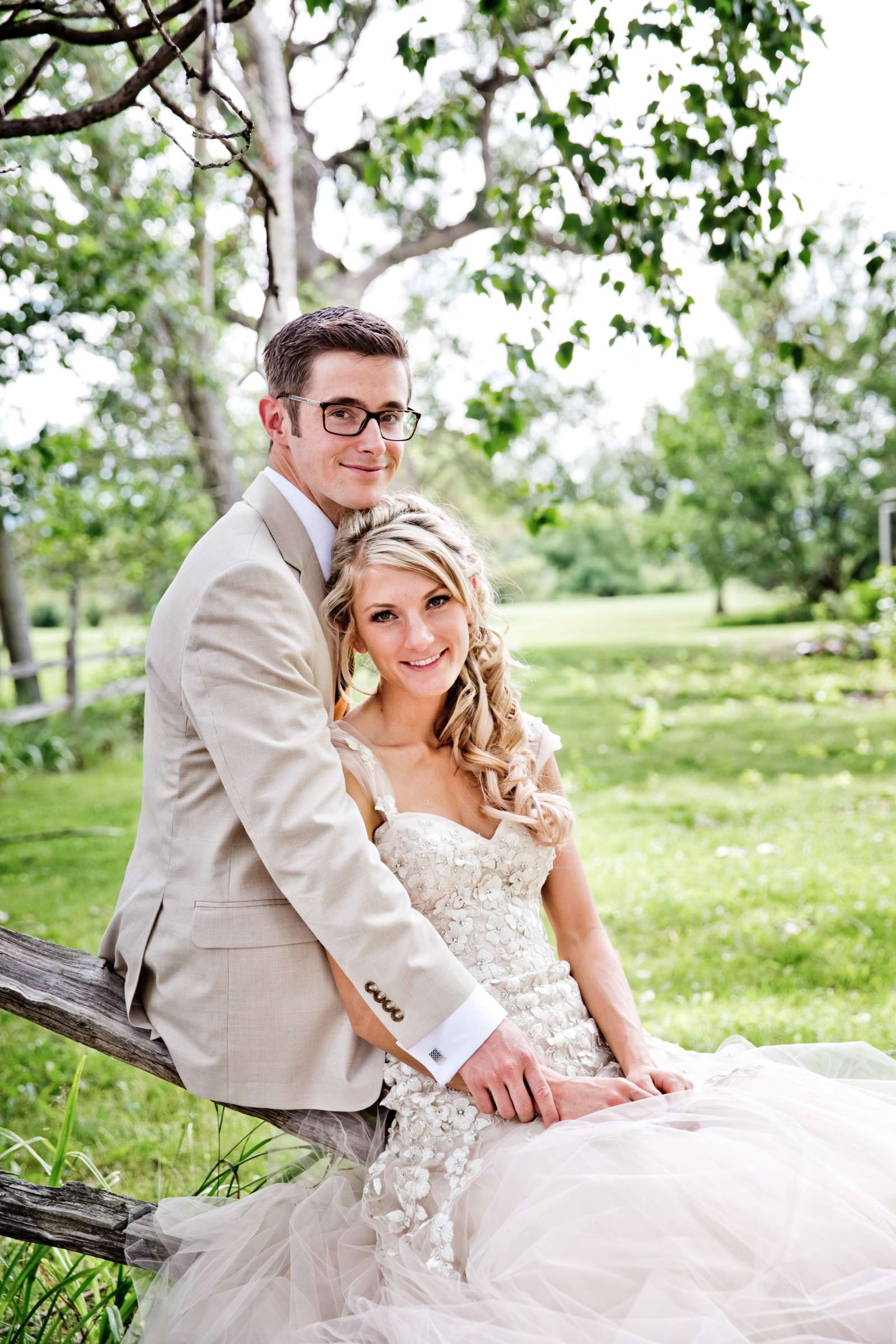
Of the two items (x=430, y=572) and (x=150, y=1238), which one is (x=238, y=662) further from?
(x=150, y=1238)

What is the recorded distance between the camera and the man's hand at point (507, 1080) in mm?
2182

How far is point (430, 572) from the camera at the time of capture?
2.48 metres

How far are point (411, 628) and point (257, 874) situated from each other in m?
0.64

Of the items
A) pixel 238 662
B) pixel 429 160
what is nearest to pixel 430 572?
pixel 238 662

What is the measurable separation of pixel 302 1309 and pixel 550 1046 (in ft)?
2.29

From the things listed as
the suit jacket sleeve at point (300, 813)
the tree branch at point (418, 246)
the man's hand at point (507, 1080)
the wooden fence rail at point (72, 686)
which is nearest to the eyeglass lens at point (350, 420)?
the suit jacket sleeve at point (300, 813)

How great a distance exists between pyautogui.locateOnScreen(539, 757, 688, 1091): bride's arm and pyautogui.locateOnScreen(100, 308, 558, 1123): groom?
A: 1.00ft

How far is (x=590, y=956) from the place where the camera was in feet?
8.55

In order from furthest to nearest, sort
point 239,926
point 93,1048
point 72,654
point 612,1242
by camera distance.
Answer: point 72,654 → point 93,1048 → point 239,926 → point 612,1242

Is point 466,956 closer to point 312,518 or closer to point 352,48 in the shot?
point 312,518

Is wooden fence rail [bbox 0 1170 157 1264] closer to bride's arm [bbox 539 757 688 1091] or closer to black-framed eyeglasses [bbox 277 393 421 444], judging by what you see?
bride's arm [bbox 539 757 688 1091]

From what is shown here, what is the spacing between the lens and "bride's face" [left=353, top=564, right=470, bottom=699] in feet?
8.09

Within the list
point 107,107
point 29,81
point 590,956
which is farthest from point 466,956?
point 29,81

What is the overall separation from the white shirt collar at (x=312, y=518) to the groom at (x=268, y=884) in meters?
0.04
